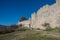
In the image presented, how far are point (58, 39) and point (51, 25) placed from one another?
10.9m

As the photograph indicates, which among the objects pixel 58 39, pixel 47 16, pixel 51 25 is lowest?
pixel 58 39

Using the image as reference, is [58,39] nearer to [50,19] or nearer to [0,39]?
[0,39]

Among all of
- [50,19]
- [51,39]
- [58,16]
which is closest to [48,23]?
[50,19]

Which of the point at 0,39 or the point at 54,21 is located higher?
the point at 54,21

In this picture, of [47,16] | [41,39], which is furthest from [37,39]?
[47,16]

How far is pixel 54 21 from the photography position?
71.4 feet

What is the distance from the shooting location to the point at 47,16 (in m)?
25.3

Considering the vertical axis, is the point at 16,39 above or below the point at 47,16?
below

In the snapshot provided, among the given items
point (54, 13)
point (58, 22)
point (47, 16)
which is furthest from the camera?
point (47, 16)

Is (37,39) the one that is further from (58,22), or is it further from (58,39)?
(58,22)

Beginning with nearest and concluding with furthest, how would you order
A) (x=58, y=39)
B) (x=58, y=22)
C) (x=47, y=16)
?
(x=58, y=39) → (x=58, y=22) → (x=47, y=16)

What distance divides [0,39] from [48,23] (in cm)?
1198

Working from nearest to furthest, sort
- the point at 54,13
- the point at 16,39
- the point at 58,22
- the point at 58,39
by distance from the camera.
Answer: the point at 58,39 → the point at 16,39 → the point at 58,22 → the point at 54,13

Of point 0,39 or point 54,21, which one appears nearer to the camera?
point 0,39
